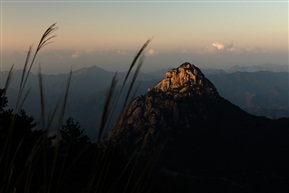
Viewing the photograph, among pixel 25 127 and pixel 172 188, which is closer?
pixel 25 127

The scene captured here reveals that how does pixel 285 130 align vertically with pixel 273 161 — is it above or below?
above

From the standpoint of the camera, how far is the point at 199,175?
174 m

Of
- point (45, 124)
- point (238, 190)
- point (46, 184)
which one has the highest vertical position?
point (45, 124)

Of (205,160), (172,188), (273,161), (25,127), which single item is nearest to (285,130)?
(273,161)

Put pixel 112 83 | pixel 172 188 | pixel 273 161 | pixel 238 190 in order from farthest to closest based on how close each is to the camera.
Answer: pixel 273 161 < pixel 238 190 < pixel 172 188 < pixel 112 83

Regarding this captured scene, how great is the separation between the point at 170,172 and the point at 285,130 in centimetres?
7167

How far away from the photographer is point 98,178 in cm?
203

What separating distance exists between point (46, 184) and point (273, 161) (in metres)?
186

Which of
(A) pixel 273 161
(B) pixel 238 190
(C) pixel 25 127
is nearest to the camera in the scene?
(C) pixel 25 127

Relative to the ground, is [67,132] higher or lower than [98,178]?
lower

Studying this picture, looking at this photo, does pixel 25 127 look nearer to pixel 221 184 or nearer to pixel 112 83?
pixel 112 83

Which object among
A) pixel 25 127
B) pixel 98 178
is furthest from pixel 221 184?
pixel 98 178

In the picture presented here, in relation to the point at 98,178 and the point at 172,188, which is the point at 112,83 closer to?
the point at 98,178

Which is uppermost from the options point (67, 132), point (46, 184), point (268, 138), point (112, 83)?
point (112, 83)
